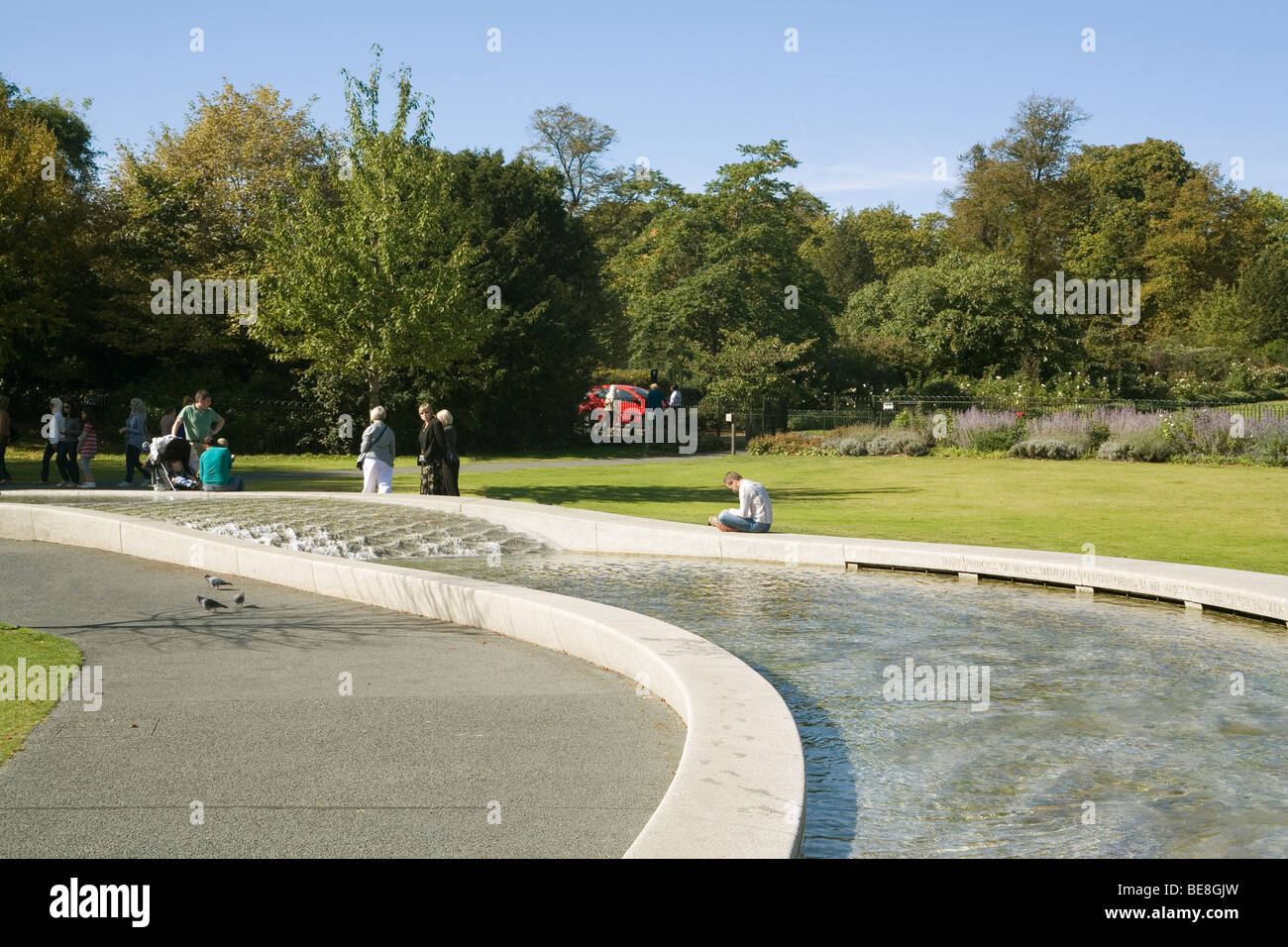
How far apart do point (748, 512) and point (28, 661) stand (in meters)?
8.70

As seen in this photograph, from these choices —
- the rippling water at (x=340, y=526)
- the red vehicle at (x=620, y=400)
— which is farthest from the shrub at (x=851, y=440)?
the rippling water at (x=340, y=526)

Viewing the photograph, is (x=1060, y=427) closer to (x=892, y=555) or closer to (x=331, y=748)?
(x=892, y=555)

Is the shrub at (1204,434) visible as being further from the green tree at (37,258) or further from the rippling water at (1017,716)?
the green tree at (37,258)

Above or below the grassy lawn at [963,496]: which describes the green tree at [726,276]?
above

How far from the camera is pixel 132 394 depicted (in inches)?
1375

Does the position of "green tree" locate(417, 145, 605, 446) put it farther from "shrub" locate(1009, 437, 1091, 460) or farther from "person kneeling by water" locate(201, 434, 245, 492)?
"person kneeling by water" locate(201, 434, 245, 492)

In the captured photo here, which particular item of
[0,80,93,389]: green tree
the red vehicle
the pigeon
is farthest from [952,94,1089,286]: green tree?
the pigeon

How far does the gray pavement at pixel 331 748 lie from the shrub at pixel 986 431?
2576cm

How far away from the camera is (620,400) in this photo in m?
42.2

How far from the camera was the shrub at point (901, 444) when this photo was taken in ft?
111
